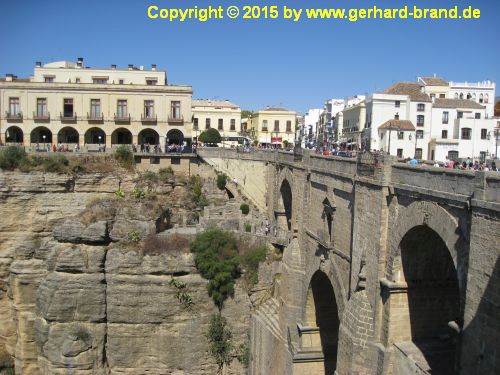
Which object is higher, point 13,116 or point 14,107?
point 14,107

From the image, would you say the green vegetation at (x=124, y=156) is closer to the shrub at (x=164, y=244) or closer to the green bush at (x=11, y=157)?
the green bush at (x=11, y=157)

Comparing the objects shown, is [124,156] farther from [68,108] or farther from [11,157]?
[11,157]

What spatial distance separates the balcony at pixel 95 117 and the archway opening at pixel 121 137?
214 cm

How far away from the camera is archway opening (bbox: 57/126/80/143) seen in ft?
140

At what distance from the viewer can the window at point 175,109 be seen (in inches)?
1623

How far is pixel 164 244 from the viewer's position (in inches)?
1103

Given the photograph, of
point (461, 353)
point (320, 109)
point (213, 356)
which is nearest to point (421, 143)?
point (213, 356)

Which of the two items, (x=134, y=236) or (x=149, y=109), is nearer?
(x=134, y=236)

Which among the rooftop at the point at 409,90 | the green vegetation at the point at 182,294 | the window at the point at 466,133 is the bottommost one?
the green vegetation at the point at 182,294

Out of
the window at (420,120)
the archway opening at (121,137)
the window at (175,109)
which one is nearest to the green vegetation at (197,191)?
the window at (175,109)

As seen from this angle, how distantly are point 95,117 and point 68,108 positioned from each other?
221cm

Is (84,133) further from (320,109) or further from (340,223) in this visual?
(320,109)

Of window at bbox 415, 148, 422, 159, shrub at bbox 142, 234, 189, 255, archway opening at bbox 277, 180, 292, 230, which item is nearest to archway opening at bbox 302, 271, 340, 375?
archway opening at bbox 277, 180, 292, 230

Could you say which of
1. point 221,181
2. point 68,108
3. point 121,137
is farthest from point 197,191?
point 68,108
